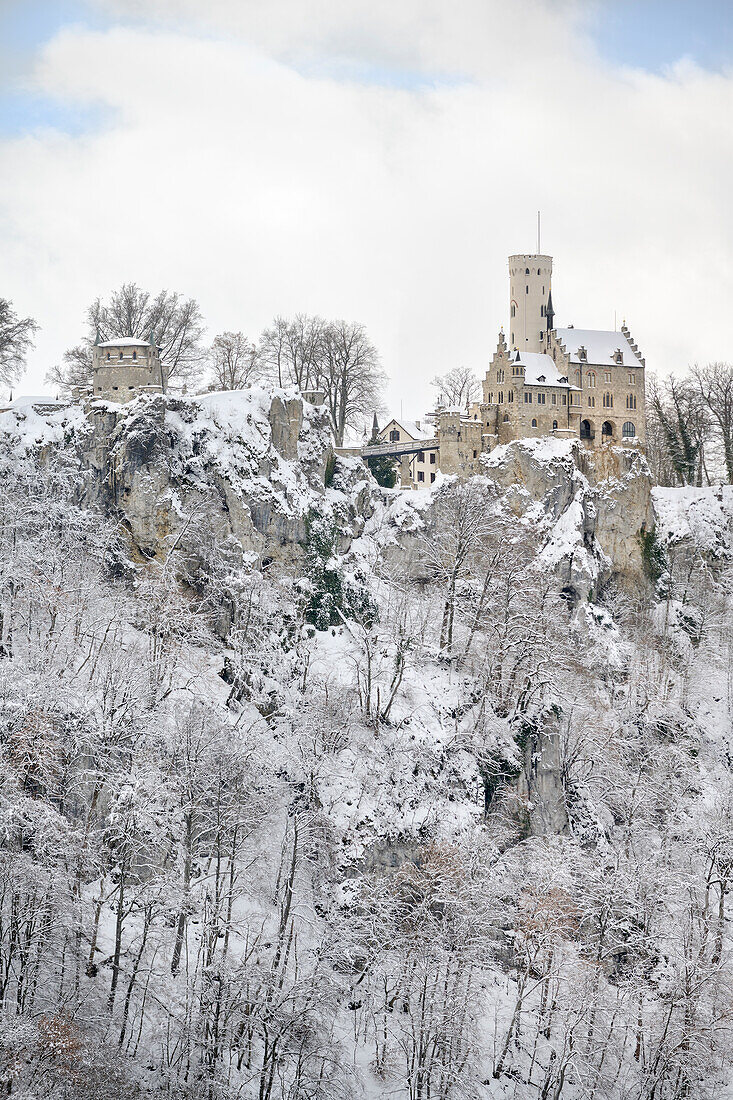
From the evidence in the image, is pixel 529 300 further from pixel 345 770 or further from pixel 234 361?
pixel 345 770

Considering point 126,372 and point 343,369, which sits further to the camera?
point 343,369

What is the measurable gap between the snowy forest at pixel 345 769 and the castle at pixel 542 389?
2.70 m

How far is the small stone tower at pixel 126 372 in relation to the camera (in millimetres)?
56094

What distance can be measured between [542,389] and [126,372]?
24.7 meters

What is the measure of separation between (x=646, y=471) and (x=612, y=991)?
33381mm

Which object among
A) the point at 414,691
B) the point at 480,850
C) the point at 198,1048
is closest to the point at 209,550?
the point at 414,691

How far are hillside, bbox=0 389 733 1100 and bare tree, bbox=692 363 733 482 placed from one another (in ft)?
40.5

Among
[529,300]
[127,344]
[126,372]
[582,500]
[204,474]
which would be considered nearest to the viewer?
[204,474]

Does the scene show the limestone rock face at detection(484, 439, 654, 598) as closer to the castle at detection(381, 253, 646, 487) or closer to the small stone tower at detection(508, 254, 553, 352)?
the castle at detection(381, 253, 646, 487)

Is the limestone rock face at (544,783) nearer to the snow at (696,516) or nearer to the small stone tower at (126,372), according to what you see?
the snow at (696,516)

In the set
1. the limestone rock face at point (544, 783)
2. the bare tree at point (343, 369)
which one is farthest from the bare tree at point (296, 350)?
the limestone rock face at point (544, 783)

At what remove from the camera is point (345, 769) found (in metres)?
46.2

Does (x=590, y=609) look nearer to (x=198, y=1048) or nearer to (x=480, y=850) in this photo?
(x=480, y=850)

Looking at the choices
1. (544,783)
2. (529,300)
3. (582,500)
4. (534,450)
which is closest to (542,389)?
(534,450)
